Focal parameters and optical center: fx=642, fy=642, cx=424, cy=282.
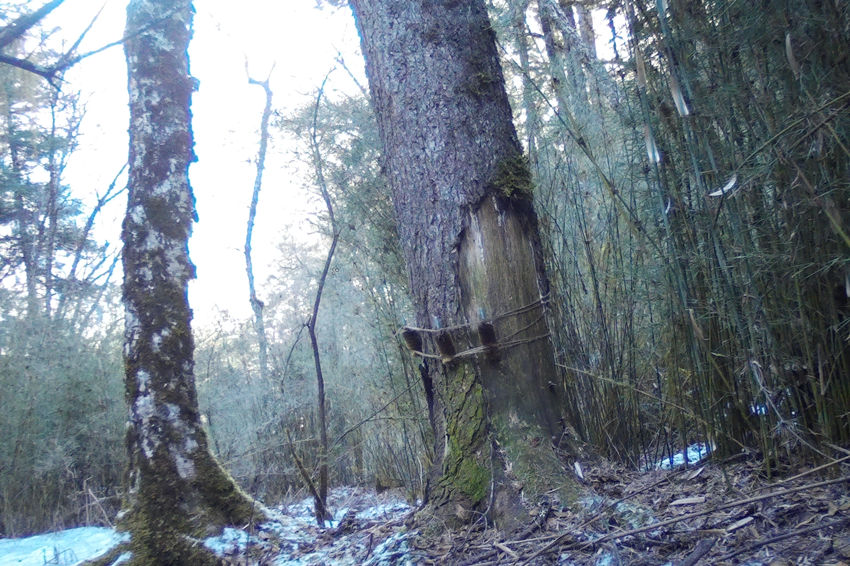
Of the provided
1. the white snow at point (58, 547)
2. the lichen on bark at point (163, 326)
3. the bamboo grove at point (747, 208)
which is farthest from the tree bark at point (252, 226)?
the bamboo grove at point (747, 208)

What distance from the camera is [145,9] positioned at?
4.09 metres

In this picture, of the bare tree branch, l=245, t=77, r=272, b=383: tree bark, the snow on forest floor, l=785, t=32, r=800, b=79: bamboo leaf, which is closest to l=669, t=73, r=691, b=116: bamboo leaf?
l=785, t=32, r=800, b=79: bamboo leaf

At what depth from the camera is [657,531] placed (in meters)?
1.90

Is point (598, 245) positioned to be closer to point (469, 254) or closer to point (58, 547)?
point (469, 254)

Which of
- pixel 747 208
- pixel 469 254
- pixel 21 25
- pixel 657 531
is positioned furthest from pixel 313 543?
pixel 21 25

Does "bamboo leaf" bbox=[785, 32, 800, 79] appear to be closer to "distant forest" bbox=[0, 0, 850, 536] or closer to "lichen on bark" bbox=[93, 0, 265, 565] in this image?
"distant forest" bbox=[0, 0, 850, 536]

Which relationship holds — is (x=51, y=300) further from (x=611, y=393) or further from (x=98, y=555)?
(x=611, y=393)

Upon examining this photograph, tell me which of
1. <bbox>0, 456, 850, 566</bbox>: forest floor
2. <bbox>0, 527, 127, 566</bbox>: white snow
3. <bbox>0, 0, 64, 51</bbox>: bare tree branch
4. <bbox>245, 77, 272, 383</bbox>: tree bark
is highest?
<bbox>245, 77, 272, 383</bbox>: tree bark

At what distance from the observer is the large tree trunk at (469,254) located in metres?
2.42

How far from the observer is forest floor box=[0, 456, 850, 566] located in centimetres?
164

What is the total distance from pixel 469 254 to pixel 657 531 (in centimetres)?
118

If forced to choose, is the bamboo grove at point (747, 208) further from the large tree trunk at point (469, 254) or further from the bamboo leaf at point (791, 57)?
the large tree trunk at point (469, 254)

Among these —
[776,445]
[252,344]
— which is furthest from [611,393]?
[252,344]

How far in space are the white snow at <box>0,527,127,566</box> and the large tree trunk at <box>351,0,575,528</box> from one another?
5.68ft
